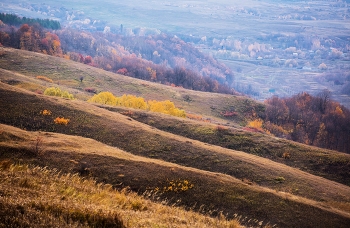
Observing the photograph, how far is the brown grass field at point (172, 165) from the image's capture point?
1128 inches

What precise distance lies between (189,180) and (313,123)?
14227 centimetres

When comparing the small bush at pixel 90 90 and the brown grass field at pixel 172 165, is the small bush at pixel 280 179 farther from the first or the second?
the small bush at pixel 90 90

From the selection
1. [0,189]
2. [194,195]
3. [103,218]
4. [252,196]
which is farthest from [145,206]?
[252,196]

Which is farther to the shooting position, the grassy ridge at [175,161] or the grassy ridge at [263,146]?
the grassy ridge at [263,146]

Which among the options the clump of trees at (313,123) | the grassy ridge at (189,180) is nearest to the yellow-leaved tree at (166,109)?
the clump of trees at (313,123)

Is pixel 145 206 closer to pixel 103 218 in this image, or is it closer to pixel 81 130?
pixel 103 218

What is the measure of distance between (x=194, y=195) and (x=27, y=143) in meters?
18.4

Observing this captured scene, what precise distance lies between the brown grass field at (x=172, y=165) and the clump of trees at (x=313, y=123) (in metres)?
83.3

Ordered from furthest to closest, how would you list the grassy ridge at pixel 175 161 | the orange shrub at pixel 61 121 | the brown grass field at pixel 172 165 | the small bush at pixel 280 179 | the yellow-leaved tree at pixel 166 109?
the yellow-leaved tree at pixel 166 109 < the orange shrub at pixel 61 121 < the small bush at pixel 280 179 < the grassy ridge at pixel 175 161 < the brown grass field at pixel 172 165

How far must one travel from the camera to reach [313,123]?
158 metres

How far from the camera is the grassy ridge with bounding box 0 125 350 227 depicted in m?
30.3

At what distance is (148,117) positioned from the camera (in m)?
67.1

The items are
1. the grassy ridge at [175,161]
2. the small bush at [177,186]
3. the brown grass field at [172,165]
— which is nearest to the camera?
the brown grass field at [172,165]

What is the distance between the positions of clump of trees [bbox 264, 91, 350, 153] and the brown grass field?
8333 cm
